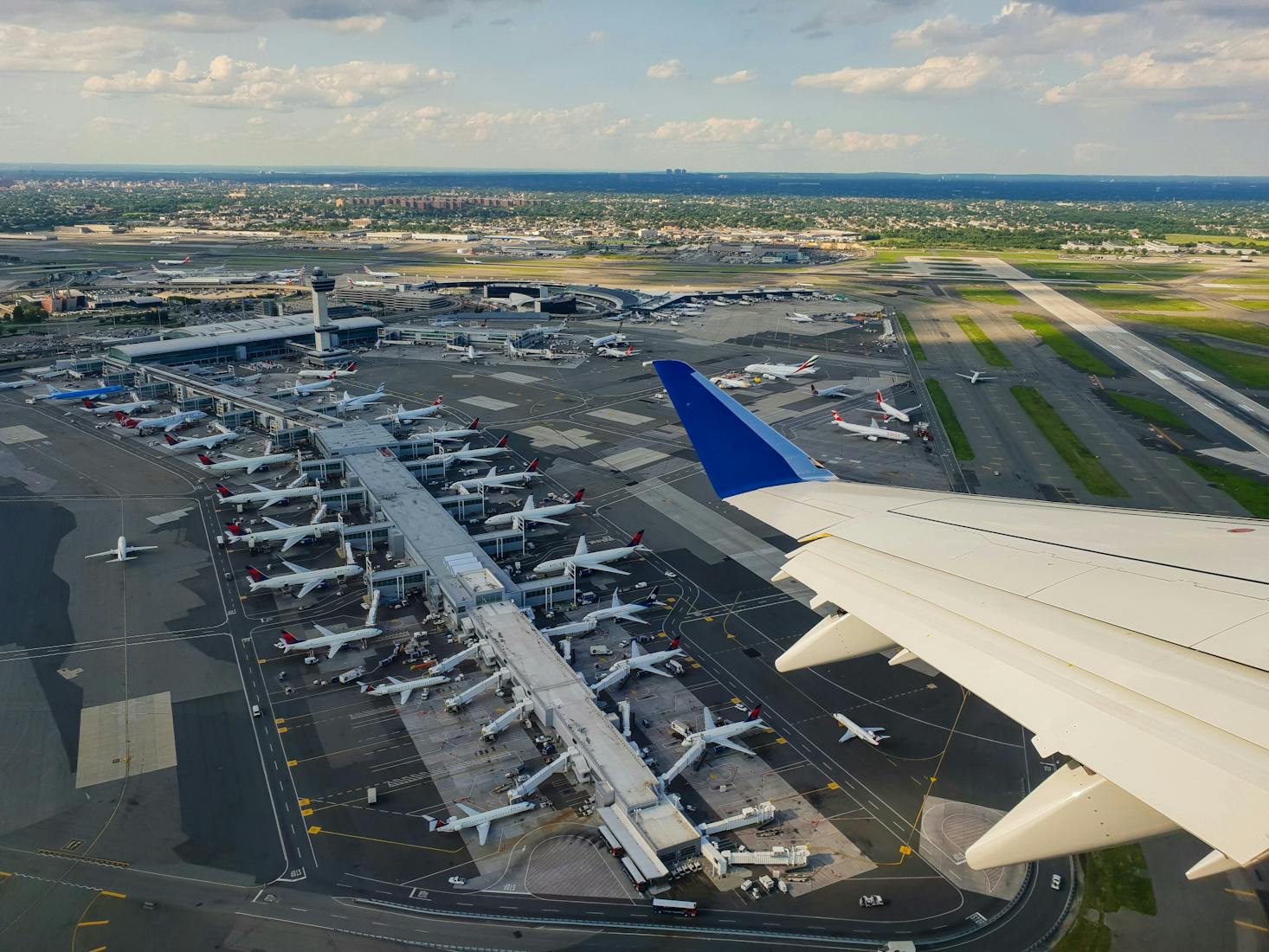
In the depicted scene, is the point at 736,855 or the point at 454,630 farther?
the point at 454,630

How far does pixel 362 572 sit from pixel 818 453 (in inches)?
1932

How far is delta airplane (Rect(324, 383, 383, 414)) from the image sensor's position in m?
102

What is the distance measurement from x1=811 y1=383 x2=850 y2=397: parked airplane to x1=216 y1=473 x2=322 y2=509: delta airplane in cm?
6708

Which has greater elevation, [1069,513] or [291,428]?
[1069,513]

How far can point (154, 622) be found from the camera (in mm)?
53656

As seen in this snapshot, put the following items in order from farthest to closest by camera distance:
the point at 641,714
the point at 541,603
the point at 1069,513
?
the point at 541,603 → the point at 641,714 → the point at 1069,513

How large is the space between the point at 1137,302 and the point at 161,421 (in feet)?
643

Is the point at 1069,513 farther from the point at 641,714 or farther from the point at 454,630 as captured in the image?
the point at 454,630

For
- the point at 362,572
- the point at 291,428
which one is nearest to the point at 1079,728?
the point at 362,572

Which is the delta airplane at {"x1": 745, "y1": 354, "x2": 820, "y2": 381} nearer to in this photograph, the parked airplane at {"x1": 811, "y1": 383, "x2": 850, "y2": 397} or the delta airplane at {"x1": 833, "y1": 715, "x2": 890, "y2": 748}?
the parked airplane at {"x1": 811, "y1": 383, "x2": 850, "y2": 397}

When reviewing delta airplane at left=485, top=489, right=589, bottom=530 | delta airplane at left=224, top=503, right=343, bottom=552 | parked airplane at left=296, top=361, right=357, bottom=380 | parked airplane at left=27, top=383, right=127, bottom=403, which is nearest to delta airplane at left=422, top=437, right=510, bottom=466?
delta airplane at left=485, top=489, right=589, bottom=530

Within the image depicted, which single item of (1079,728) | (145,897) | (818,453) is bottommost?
(145,897)

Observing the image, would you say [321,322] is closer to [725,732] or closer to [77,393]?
Result: [77,393]

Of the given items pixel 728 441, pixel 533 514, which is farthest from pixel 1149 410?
pixel 728 441
